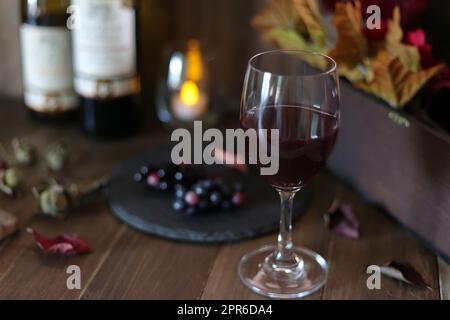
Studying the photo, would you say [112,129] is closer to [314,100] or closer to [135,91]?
[135,91]

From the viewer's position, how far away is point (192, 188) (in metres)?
0.93

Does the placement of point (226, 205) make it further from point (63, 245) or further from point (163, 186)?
point (63, 245)

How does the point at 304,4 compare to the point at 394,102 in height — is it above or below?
above

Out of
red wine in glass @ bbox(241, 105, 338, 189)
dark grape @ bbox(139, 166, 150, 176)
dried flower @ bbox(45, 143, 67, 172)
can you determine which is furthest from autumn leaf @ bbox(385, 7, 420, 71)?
dried flower @ bbox(45, 143, 67, 172)

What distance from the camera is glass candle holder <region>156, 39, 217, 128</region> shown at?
1196mm

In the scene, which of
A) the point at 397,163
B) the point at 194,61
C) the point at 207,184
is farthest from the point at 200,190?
the point at 194,61

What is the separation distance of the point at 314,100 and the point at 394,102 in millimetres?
173

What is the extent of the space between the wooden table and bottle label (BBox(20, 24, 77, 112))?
22 centimetres

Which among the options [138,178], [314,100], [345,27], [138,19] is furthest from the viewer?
[138,19]

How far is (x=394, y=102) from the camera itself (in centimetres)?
86

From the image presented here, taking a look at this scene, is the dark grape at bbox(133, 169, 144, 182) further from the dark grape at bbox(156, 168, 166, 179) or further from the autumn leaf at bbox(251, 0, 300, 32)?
the autumn leaf at bbox(251, 0, 300, 32)

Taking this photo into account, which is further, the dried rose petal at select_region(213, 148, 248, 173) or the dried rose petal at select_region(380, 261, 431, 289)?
the dried rose petal at select_region(213, 148, 248, 173)

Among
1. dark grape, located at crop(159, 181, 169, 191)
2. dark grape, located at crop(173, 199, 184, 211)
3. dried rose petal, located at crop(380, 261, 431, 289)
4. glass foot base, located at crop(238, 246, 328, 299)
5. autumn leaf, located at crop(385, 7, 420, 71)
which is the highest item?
autumn leaf, located at crop(385, 7, 420, 71)
